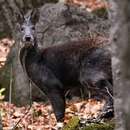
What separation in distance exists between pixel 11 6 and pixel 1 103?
8.73 ft

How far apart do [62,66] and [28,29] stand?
931mm

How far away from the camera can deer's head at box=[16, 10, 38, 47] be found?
8898 millimetres

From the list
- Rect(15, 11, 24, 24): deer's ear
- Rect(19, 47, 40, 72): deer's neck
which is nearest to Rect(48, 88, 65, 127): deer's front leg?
Rect(19, 47, 40, 72): deer's neck

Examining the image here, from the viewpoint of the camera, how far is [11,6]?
12.5 metres

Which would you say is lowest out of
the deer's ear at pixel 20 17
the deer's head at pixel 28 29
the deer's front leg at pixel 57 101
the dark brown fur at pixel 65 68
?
the deer's front leg at pixel 57 101

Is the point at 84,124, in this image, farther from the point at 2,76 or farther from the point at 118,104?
the point at 2,76

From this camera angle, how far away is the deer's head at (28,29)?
890 cm

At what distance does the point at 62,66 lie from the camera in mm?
9492

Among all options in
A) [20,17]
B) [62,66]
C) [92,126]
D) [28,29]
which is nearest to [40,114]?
[62,66]

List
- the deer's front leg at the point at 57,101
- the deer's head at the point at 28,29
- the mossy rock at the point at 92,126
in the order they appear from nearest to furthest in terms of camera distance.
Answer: the mossy rock at the point at 92,126
the deer's head at the point at 28,29
the deer's front leg at the point at 57,101

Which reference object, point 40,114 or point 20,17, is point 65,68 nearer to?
point 40,114

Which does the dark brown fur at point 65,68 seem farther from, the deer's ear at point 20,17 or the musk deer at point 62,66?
the deer's ear at point 20,17

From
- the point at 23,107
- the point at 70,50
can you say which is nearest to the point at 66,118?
the point at 70,50

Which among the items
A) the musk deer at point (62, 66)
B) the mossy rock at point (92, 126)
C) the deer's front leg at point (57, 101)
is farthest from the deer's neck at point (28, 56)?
the mossy rock at point (92, 126)
